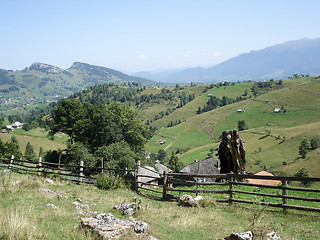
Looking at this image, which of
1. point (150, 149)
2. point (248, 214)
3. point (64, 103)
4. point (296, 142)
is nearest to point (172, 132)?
point (150, 149)

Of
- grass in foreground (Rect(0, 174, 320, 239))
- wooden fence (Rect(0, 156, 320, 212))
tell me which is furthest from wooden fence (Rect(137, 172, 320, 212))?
grass in foreground (Rect(0, 174, 320, 239))

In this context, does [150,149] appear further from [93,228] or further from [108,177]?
[93,228]

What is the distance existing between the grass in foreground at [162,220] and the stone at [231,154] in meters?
9.78

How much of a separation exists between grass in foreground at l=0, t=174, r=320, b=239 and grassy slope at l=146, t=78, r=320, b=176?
68.2 m

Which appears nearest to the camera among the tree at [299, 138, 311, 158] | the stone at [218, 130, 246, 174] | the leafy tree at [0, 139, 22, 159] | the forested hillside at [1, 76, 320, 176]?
the stone at [218, 130, 246, 174]

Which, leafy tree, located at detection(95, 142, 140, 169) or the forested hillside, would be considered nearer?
leafy tree, located at detection(95, 142, 140, 169)

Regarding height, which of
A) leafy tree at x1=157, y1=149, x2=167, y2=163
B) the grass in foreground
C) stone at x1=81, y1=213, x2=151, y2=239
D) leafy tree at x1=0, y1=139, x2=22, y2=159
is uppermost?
stone at x1=81, y1=213, x2=151, y2=239

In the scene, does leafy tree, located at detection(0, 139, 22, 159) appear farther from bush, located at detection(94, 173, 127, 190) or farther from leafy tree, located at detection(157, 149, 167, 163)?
leafy tree, located at detection(157, 149, 167, 163)

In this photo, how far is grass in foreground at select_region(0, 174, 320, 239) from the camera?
6.35m

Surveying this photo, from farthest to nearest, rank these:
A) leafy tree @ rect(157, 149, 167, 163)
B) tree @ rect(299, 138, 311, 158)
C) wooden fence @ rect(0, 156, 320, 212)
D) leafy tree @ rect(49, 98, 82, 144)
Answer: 1. leafy tree @ rect(157, 149, 167, 163)
2. tree @ rect(299, 138, 311, 158)
3. leafy tree @ rect(49, 98, 82, 144)
4. wooden fence @ rect(0, 156, 320, 212)

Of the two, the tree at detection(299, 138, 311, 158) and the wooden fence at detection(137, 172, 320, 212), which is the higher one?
the wooden fence at detection(137, 172, 320, 212)

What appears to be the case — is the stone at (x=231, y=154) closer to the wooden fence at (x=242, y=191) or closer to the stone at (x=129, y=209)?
the wooden fence at (x=242, y=191)

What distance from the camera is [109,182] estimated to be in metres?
15.5

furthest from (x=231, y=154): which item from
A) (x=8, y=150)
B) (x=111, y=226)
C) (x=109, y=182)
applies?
(x=8, y=150)
